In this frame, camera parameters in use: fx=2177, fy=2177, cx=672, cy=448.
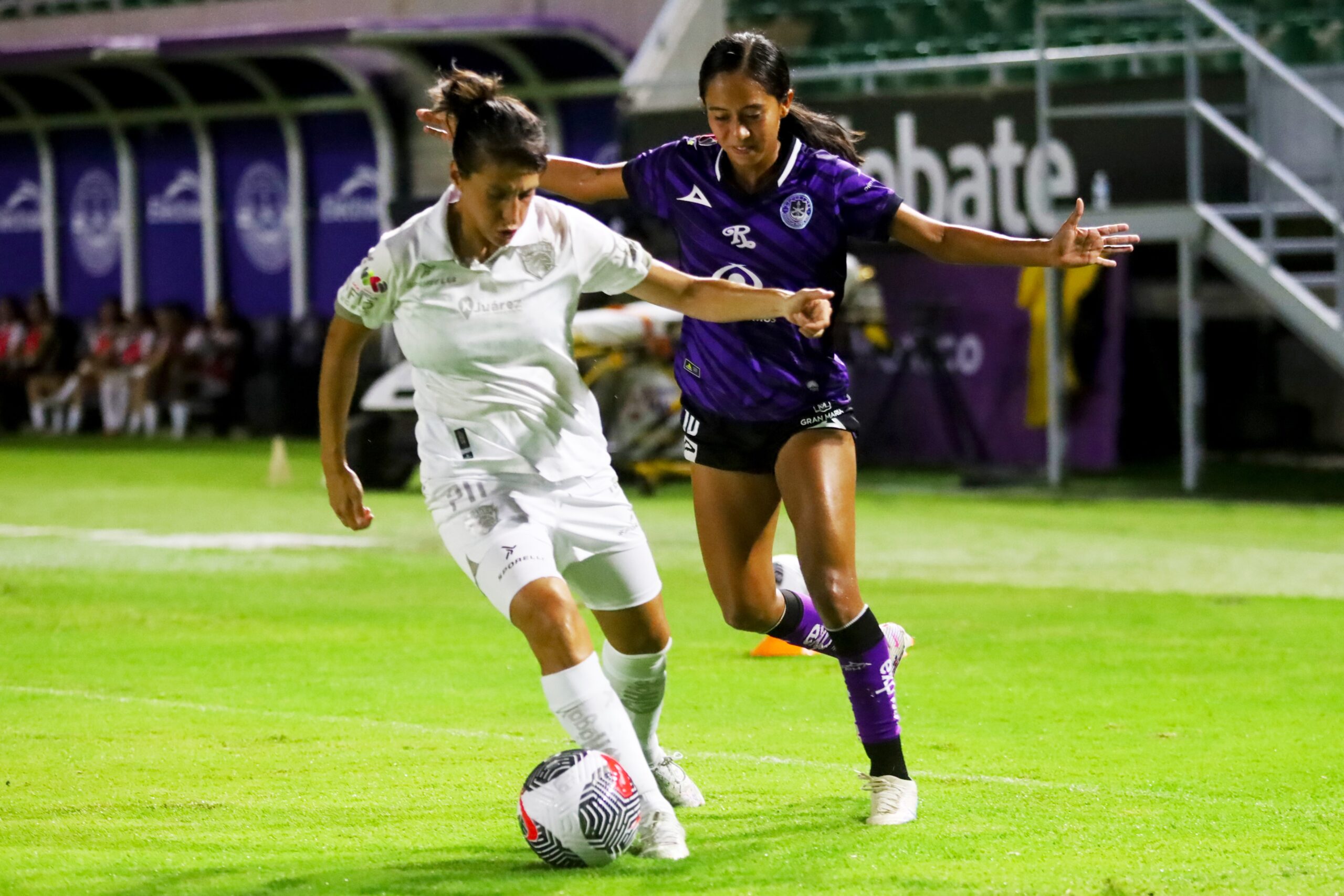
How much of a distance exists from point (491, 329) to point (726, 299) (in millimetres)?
668

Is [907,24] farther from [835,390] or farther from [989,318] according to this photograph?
[835,390]

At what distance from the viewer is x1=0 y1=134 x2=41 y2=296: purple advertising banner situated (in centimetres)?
3372

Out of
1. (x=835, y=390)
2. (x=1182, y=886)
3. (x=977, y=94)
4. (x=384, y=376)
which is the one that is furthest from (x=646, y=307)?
(x=1182, y=886)

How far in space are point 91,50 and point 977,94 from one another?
43.3ft

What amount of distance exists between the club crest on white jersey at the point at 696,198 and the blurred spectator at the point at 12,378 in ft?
82.5

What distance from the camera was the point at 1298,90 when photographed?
16.3m

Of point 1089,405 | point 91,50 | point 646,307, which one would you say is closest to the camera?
point 646,307

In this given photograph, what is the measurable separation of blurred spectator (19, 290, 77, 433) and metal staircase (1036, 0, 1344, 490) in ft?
53.1

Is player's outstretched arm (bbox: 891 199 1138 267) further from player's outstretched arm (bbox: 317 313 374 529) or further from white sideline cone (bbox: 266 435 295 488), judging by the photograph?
white sideline cone (bbox: 266 435 295 488)

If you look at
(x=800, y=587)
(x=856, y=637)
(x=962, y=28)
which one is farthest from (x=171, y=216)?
(x=856, y=637)

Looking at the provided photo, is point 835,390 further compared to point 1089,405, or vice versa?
point 1089,405

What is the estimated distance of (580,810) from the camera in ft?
18.3

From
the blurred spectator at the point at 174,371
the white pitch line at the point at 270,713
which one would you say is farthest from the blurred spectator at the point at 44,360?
the white pitch line at the point at 270,713

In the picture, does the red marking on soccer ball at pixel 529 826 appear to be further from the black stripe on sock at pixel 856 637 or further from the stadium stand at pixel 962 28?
the stadium stand at pixel 962 28
